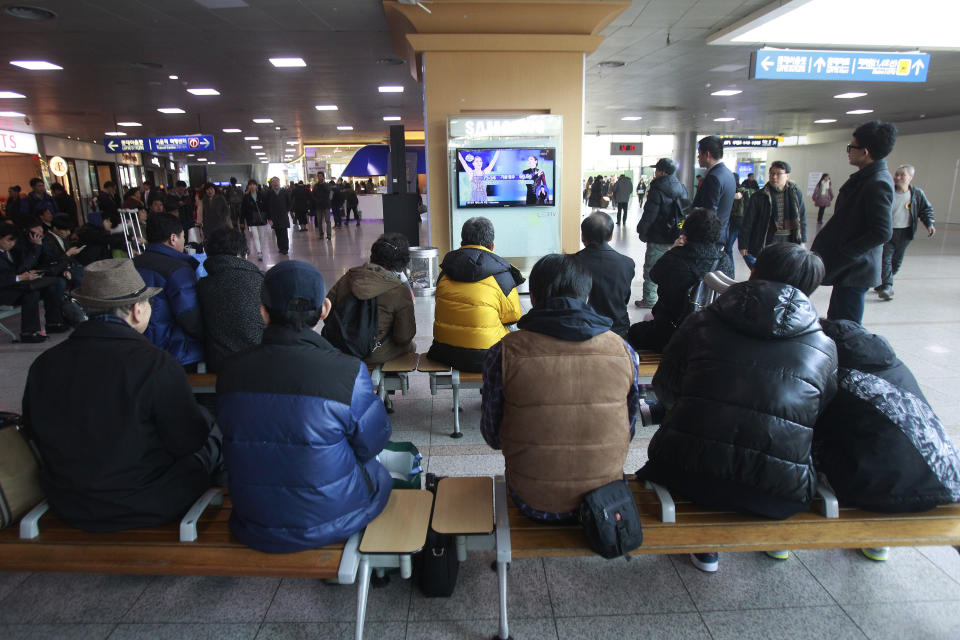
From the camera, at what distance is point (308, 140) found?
26.5 m

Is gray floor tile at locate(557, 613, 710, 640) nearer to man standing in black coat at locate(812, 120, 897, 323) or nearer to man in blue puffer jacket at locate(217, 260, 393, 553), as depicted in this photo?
man in blue puffer jacket at locate(217, 260, 393, 553)

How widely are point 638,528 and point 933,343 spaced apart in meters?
5.19

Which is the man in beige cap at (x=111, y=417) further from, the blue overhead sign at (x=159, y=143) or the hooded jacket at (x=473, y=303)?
the blue overhead sign at (x=159, y=143)

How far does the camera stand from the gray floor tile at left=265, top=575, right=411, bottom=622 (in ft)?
6.93

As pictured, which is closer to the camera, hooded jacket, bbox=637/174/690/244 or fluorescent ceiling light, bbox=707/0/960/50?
hooded jacket, bbox=637/174/690/244

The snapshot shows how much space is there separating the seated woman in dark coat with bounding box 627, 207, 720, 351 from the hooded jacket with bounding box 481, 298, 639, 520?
178 centimetres

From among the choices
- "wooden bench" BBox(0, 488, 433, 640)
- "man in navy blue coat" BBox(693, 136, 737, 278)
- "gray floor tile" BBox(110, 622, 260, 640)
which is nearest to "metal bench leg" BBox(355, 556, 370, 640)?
"wooden bench" BBox(0, 488, 433, 640)

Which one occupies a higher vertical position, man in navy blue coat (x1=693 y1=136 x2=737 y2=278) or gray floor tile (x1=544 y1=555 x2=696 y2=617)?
man in navy blue coat (x1=693 y1=136 x2=737 y2=278)

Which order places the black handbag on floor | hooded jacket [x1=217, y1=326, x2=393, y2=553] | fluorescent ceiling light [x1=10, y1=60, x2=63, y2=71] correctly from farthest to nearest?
fluorescent ceiling light [x1=10, y1=60, x2=63, y2=71], the black handbag on floor, hooded jacket [x1=217, y1=326, x2=393, y2=553]

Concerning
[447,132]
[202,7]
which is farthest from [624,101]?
[202,7]

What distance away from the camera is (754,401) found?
1809 mm

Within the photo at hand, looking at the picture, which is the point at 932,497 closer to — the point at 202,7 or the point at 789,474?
the point at 789,474

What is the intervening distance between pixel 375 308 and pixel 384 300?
0.24 ft

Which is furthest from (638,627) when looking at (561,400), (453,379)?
(453,379)
